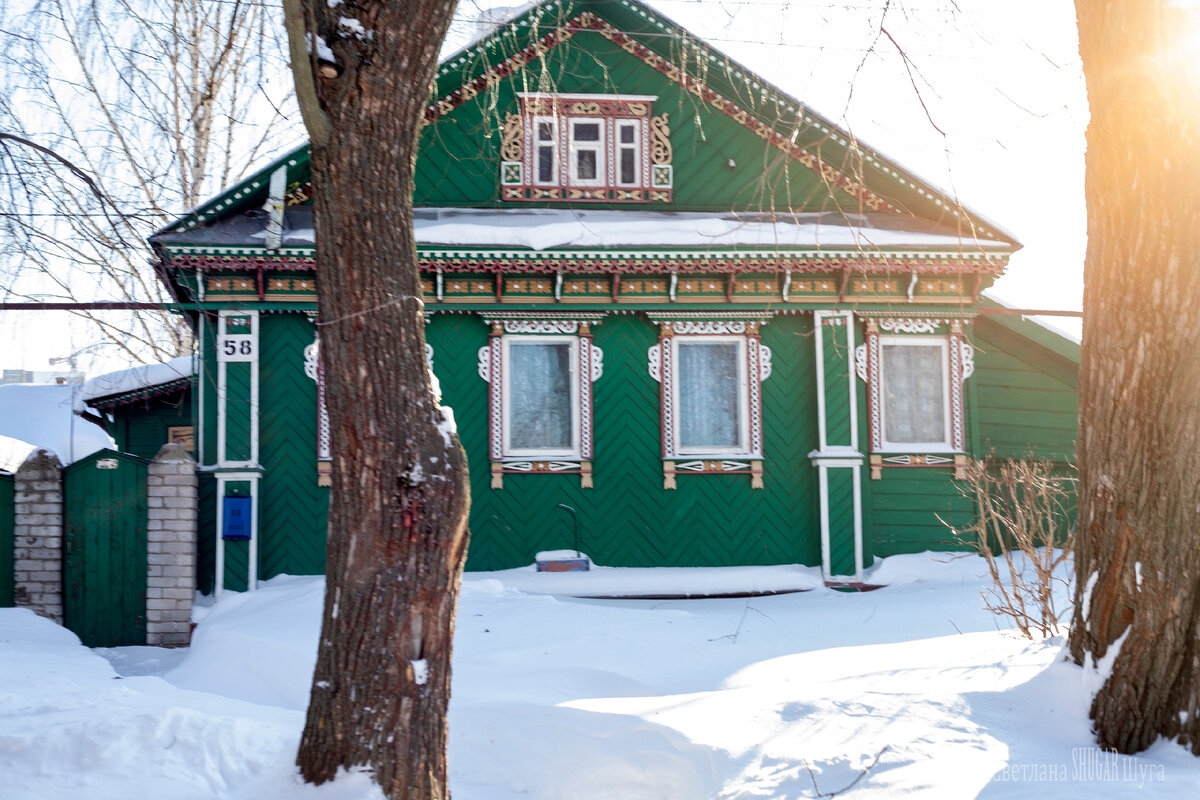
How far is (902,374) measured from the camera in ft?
36.7

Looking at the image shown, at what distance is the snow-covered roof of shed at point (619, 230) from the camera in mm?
10015

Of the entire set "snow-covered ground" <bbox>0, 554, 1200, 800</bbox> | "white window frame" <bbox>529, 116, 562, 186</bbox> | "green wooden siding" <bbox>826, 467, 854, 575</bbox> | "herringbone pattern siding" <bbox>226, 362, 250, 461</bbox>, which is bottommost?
"snow-covered ground" <bbox>0, 554, 1200, 800</bbox>

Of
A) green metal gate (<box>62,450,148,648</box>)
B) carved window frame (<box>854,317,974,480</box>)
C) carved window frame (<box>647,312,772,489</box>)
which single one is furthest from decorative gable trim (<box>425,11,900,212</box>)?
green metal gate (<box>62,450,148,648</box>)

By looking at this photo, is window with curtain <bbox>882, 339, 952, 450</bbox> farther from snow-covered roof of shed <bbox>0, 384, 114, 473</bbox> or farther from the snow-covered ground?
snow-covered roof of shed <bbox>0, 384, 114, 473</bbox>

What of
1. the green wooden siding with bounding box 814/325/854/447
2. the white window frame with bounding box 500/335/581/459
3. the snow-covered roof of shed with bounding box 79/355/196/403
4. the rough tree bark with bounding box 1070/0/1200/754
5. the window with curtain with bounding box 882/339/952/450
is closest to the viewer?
the rough tree bark with bounding box 1070/0/1200/754

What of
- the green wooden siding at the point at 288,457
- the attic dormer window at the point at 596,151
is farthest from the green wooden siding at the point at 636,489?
the attic dormer window at the point at 596,151

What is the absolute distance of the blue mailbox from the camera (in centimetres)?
977

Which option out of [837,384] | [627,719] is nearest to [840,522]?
[837,384]

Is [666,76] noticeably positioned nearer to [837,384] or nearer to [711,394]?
[711,394]

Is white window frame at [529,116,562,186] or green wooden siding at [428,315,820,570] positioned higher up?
white window frame at [529,116,562,186]

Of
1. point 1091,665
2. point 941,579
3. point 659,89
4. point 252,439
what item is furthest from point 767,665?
point 659,89

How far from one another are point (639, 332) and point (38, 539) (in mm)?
6536

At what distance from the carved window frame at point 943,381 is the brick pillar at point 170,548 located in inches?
298

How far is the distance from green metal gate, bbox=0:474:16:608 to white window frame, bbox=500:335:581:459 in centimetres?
491
